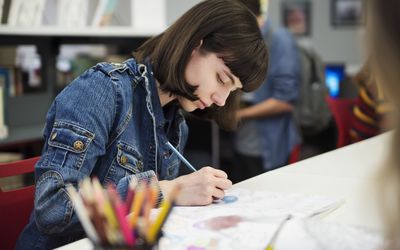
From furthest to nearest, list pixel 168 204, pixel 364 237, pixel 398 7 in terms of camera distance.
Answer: pixel 364 237
pixel 168 204
pixel 398 7

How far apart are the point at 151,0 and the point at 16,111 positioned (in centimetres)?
94

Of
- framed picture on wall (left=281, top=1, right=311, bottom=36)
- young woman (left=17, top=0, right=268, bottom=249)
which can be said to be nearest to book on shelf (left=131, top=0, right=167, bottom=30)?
young woman (left=17, top=0, right=268, bottom=249)

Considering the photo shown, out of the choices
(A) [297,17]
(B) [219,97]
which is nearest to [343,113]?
(B) [219,97]

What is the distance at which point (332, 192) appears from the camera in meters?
1.31

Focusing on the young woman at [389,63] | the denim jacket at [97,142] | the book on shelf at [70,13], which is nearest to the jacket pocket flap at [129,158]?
the denim jacket at [97,142]

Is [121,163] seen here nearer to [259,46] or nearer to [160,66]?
[160,66]

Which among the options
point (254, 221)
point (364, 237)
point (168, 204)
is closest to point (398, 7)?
point (168, 204)

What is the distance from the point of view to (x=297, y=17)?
6.83 metres

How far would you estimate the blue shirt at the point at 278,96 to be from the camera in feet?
9.48

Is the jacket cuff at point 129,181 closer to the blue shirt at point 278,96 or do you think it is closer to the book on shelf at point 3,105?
the book on shelf at point 3,105

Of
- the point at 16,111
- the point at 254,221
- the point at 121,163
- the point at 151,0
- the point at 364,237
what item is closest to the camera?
the point at 364,237

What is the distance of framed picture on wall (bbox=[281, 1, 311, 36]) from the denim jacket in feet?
18.4

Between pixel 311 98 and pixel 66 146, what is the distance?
2240 millimetres

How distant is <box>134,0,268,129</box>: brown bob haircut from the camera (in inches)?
51.4
